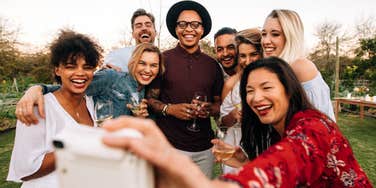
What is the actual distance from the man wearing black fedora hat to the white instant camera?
2.47 metres

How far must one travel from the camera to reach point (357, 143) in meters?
7.93

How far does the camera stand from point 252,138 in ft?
6.79

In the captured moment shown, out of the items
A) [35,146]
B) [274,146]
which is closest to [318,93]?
[274,146]

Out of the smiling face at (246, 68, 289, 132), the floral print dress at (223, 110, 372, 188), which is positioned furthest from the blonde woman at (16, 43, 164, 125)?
the floral print dress at (223, 110, 372, 188)

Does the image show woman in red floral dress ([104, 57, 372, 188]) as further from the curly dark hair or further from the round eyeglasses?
the round eyeglasses

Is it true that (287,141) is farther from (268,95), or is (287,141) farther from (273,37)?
(273,37)

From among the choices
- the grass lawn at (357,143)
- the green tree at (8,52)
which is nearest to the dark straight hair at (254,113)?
the grass lawn at (357,143)

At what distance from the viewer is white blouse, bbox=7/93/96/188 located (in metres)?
1.85

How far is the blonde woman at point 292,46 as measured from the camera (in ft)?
7.00

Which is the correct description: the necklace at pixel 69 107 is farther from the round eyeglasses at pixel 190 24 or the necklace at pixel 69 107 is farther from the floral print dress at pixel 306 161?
the round eyeglasses at pixel 190 24

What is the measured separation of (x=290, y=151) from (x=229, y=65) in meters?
2.50

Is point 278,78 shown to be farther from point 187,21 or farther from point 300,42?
point 187,21

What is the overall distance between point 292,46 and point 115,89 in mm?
1888

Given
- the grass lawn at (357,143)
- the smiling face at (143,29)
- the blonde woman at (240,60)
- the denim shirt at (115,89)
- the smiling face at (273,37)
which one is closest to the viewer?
the smiling face at (273,37)
